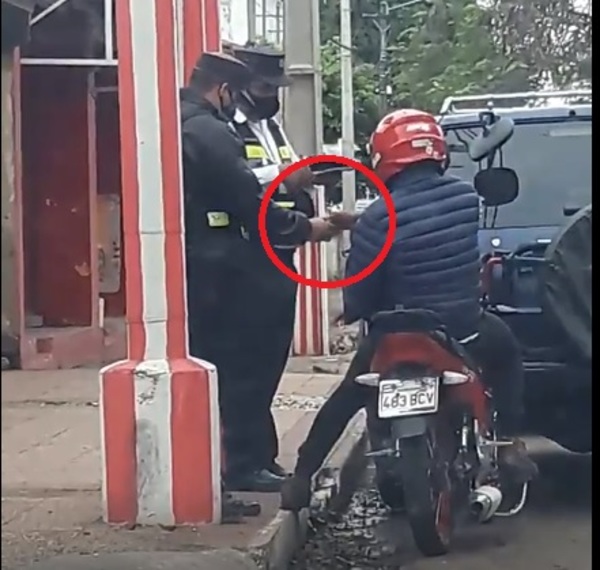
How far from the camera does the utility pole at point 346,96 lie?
6.79m

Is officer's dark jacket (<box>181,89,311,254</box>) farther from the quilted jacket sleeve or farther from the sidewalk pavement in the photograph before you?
the sidewalk pavement

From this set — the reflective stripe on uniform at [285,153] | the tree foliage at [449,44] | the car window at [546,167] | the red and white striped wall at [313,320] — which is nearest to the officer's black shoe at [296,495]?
the reflective stripe on uniform at [285,153]

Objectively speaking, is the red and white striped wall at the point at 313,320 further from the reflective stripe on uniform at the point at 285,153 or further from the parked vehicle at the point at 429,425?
the parked vehicle at the point at 429,425

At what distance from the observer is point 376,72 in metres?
7.07

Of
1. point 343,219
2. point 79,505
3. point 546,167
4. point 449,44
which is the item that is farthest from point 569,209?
point 79,505

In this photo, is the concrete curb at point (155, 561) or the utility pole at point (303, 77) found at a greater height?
the utility pole at point (303, 77)

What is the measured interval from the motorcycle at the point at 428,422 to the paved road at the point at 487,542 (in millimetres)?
127

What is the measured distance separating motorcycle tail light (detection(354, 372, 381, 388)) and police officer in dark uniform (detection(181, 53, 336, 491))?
0.82 m

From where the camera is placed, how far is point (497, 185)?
24.5 ft

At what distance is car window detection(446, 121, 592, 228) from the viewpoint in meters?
7.71

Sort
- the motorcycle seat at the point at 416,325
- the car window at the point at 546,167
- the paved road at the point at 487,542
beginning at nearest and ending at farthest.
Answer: the motorcycle seat at the point at 416,325, the paved road at the point at 487,542, the car window at the point at 546,167

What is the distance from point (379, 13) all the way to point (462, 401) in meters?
2.11

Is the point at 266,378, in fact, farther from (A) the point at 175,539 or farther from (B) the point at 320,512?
(A) the point at 175,539

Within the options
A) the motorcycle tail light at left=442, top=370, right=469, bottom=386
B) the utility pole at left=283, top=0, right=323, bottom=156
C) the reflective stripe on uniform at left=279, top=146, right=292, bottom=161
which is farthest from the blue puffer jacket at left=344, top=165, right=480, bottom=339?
the utility pole at left=283, top=0, right=323, bottom=156
